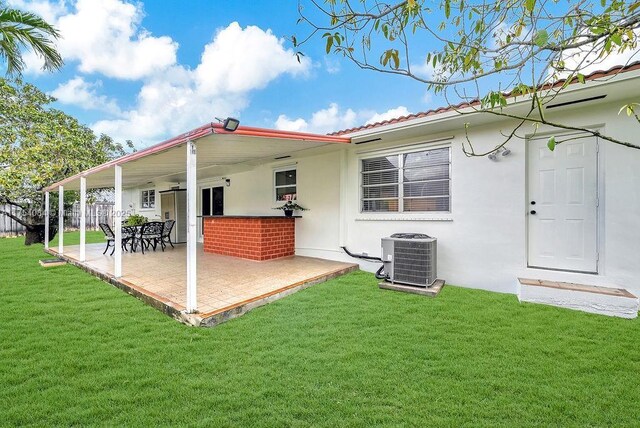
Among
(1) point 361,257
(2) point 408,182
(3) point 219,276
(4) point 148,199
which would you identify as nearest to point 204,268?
(3) point 219,276

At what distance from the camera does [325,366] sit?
3139 mm

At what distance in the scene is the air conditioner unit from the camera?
224 inches

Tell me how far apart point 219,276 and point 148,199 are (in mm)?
12635

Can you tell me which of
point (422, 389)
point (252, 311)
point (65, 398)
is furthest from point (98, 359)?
point (422, 389)

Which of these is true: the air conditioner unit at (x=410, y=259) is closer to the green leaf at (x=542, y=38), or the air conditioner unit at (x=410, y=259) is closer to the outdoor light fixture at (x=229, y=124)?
the outdoor light fixture at (x=229, y=124)

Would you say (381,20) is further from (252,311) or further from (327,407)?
(252,311)

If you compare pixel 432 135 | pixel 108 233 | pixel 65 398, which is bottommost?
pixel 65 398

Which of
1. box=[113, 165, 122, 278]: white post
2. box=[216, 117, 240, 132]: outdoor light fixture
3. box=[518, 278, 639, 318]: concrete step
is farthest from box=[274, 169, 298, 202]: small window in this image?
box=[518, 278, 639, 318]: concrete step

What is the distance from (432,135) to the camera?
6.49 metres

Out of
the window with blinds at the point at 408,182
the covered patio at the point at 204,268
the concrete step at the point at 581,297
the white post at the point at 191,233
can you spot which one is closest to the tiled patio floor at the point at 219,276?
the covered patio at the point at 204,268

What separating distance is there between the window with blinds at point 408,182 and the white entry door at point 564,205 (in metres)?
1.53

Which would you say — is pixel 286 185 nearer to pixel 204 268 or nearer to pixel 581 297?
pixel 204 268

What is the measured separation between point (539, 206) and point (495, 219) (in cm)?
73

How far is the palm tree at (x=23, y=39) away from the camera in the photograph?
713 cm
